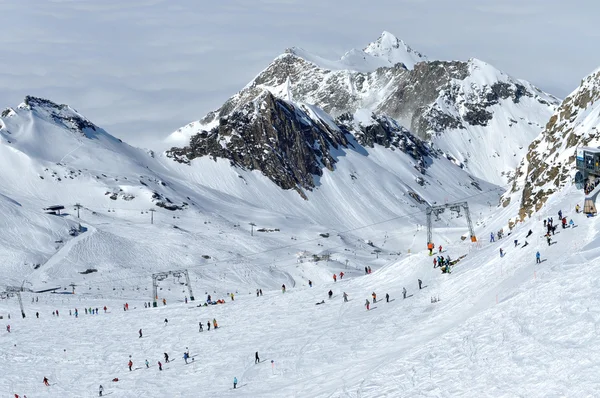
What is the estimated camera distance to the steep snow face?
113 meters

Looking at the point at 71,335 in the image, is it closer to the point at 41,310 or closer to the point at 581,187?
the point at 41,310

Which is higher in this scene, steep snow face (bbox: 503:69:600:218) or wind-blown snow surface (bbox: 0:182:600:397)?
steep snow face (bbox: 503:69:600:218)

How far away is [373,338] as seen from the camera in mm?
59094

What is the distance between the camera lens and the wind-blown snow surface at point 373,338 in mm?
40938

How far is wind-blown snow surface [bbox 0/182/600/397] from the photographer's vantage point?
40.9m

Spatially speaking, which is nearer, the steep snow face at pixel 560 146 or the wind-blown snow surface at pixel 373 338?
the wind-blown snow surface at pixel 373 338

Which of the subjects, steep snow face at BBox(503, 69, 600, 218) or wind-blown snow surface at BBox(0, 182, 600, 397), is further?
steep snow face at BBox(503, 69, 600, 218)

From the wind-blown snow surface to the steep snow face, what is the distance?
23.4 meters

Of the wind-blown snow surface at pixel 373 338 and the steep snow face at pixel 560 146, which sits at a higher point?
the steep snow face at pixel 560 146

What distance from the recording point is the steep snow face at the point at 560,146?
11281 cm

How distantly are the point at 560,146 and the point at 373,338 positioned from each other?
83887mm

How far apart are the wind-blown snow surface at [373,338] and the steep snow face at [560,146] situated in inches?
923

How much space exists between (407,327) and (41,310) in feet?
174

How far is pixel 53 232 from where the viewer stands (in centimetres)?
15612
